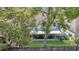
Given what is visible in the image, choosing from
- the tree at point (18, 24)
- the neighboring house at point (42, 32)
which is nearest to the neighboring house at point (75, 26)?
the neighboring house at point (42, 32)

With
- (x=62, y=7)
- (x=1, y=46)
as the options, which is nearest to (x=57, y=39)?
(x=62, y=7)

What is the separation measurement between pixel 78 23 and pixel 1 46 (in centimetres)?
104

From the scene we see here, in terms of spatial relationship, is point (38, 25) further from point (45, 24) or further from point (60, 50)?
point (60, 50)

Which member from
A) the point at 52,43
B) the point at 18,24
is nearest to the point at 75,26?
the point at 52,43

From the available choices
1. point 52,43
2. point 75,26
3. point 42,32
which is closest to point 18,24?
point 42,32

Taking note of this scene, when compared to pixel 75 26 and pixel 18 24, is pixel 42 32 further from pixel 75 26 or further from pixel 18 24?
pixel 75 26

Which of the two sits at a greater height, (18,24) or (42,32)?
(18,24)

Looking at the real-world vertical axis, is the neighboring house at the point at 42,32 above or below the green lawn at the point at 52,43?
above

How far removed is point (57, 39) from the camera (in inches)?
157

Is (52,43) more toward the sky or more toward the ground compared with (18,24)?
more toward the ground

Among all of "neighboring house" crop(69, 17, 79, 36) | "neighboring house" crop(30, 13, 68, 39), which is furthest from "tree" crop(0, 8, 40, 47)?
"neighboring house" crop(69, 17, 79, 36)

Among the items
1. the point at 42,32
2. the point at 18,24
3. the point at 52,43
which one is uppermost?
the point at 18,24

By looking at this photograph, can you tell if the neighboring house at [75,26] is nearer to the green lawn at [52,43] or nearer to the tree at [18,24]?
the green lawn at [52,43]

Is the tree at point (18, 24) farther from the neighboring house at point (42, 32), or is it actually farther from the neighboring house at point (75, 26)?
the neighboring house at point (75, 26)
